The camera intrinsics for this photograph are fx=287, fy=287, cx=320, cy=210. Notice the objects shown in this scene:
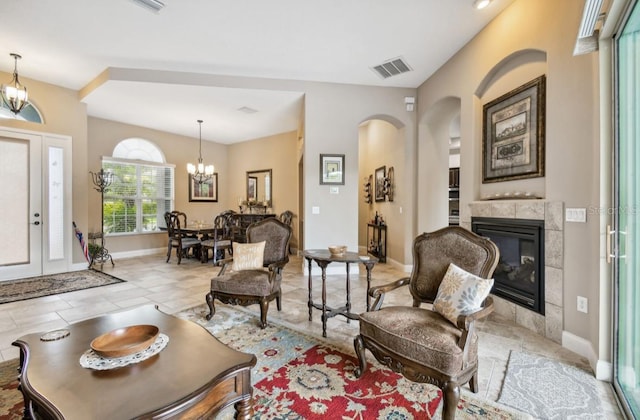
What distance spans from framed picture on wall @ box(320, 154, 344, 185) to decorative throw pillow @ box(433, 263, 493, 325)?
3122 millimetres

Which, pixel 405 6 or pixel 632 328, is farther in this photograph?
pixel 405 6

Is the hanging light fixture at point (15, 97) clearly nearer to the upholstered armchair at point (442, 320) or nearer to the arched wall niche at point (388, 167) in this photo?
the arched wall niche at point (388, 167)

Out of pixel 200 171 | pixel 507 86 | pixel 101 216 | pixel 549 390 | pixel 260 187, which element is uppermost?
pixel 507 86

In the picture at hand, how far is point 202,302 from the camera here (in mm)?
3475

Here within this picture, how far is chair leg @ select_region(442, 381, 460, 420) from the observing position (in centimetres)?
145

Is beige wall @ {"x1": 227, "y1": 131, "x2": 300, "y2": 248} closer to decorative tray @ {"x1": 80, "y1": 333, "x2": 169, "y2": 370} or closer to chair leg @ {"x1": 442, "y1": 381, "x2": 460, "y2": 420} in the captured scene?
decorative tray @ {"x1": 80, "y1": 333, "x2": 169, "y2": 370}

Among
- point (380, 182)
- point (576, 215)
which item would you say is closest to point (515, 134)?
point (576, 215)

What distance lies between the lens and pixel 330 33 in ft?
11.3

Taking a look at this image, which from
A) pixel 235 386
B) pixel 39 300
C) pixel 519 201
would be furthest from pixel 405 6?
pixel 39 300

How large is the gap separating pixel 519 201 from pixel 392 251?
3.03 metres

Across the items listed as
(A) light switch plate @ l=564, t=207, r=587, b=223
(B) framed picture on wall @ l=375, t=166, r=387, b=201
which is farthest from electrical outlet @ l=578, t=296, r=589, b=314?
(B) framed picture on wall @ l=375, t=166, r=387, b=201

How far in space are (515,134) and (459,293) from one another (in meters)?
2.12

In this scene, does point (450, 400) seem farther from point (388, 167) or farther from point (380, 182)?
point (380, 182)

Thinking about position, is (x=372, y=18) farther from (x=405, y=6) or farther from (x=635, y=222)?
(x=635, y=222)
